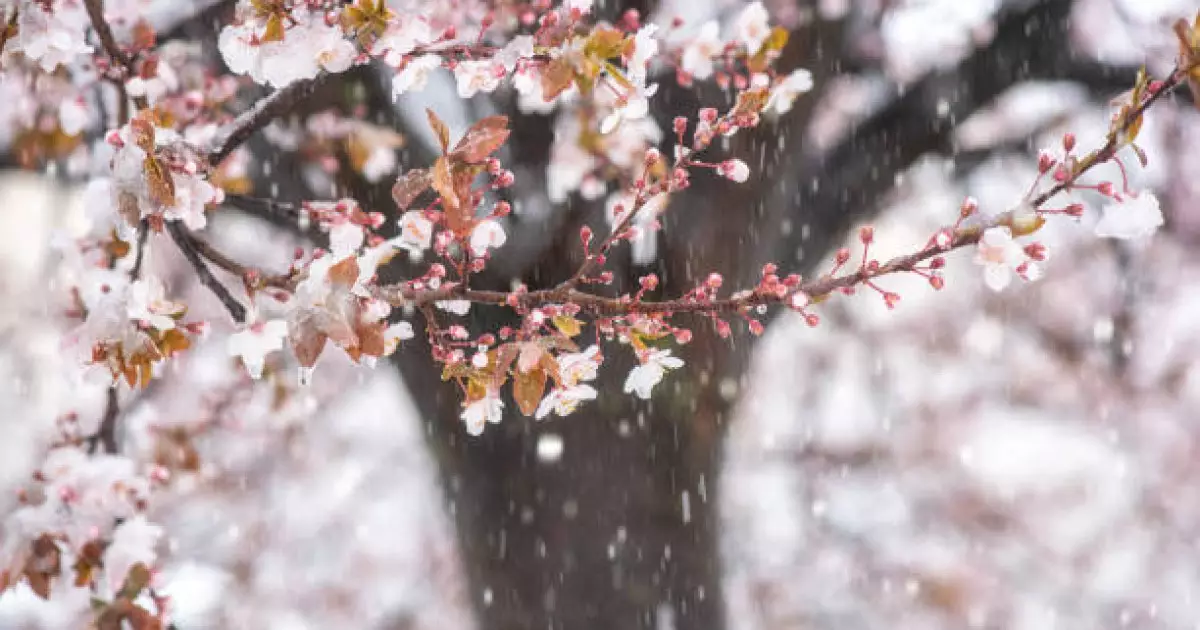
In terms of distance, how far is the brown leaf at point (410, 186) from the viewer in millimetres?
1092

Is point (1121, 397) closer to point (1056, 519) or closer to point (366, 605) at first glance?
point (1056, 519)

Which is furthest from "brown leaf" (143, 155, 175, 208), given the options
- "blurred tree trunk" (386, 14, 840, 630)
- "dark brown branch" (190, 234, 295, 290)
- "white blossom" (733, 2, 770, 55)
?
"blurred tree trunk" (386, 14, 840, 630)

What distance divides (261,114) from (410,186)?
33 cm

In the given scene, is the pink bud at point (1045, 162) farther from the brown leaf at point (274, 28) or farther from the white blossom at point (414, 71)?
the brown leaf at point (274, 28)

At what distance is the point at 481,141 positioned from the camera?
1049 millimetres

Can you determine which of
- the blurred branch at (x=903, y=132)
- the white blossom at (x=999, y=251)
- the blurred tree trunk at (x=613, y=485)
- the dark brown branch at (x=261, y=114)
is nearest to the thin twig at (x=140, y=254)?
the dark brown branch at (x=261, y=114)

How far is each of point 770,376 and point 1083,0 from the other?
5.67m

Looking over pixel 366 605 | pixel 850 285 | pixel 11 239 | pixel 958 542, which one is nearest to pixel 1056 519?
pixel 958 542

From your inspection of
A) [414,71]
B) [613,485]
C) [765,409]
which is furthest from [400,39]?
[765,409]

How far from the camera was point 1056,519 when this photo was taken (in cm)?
800

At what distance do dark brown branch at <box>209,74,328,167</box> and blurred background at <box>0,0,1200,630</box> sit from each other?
20 cm

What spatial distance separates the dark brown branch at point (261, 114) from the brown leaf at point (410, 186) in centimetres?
27

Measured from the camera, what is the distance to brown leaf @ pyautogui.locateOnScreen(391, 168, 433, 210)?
1.09 metres

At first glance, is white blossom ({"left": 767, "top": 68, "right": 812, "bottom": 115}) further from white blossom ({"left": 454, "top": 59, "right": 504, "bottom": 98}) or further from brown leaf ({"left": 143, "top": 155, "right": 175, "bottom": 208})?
brown leaf ({"left": 143, "top": 155, "right": 175, "bottom": 208})
